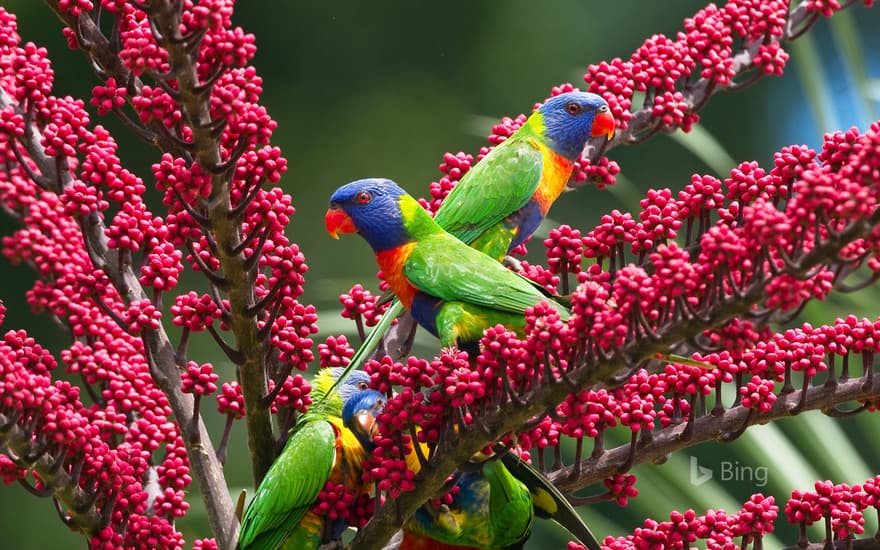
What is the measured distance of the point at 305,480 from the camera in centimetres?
201

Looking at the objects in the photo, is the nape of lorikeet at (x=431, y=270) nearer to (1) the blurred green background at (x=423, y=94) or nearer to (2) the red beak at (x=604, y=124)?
(2) the red beak at (x=604, y=124)

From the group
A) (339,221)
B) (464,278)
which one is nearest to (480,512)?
(464,278)

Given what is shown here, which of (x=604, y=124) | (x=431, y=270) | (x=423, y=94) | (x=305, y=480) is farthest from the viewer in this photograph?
(x=423, y=94)

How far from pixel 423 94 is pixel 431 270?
439 cm

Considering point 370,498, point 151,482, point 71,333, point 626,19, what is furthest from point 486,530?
point 626,19

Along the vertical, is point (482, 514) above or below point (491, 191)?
below

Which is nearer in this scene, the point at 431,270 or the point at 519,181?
the point at 431,270

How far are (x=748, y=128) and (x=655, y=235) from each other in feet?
15.0

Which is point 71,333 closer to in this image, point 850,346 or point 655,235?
point 655,235

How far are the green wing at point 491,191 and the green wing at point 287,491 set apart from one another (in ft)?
2.52

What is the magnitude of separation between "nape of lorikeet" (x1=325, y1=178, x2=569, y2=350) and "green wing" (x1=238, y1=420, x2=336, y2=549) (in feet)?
1.08

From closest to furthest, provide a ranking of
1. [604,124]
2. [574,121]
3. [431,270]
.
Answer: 1. [431,270]
2. [604,124]
3. [574,121]

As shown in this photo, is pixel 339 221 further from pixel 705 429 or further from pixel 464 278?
pixel 705 429

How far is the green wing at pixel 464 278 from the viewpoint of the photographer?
1978mm
